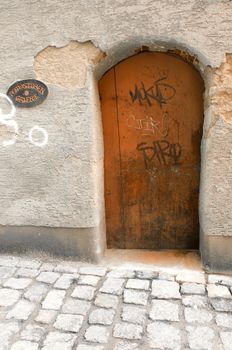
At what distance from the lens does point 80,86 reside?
9.52 ft

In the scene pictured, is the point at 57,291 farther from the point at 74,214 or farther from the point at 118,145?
the point at 118,145

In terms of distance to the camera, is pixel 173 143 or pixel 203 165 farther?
pixel 173 143

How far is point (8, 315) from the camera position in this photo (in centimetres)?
238

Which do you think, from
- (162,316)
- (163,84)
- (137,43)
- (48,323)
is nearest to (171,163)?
(163,84)

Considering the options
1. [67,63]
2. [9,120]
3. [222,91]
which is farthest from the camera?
[9,120]

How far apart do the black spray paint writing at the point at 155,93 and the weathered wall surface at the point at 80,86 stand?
0.35 m

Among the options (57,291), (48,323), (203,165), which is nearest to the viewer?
(48,323)

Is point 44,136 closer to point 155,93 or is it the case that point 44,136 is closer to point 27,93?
point 27,93

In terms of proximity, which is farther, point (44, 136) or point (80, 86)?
point (44, 136)

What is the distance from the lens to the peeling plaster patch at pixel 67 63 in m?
2.85

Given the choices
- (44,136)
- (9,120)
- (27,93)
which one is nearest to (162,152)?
(44,136)

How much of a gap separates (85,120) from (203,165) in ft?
3.89

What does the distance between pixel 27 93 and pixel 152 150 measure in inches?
53.8

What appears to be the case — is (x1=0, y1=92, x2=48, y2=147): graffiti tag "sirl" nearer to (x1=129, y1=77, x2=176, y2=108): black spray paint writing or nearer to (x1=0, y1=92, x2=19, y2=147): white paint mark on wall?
(x1=0, y1=92, x2=19, y2=147): white paint mark on wall
